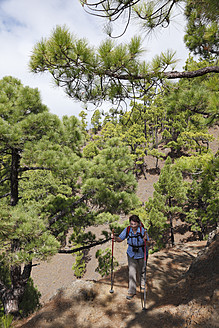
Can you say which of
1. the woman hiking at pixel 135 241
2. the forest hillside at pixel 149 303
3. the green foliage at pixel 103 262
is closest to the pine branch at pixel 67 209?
the forest hillside at pixel 149 303

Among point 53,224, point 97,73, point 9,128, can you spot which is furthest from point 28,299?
point 97,73

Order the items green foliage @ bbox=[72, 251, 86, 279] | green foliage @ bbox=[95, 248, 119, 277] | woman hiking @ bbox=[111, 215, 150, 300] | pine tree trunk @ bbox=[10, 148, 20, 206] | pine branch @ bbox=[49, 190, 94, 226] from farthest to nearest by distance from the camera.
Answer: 1. green foliage @ bbox=[72, 251, 86, 279]
2. green foliage @ bbox=[95, 248, 119, 277]
3. pine branch @ bbox=[49, 190, 94, 226]
4. pine tree trunk @ bbox=[10, 148, 20, 206]
5. woman hiking @ bbox=[111, 215, 150, 300]

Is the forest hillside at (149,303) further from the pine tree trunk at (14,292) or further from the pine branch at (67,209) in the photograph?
the pine branch at (67,209)

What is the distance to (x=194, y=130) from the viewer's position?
→ 22.0 meters

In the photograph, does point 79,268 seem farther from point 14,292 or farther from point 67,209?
point 67,209

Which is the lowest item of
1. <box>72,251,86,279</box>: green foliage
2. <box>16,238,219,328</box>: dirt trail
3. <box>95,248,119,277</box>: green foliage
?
<box>72,251,86,279</box>: green foliage

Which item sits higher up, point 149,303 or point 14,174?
point 14,174

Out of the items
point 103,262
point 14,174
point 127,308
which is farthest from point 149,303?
point 14,174

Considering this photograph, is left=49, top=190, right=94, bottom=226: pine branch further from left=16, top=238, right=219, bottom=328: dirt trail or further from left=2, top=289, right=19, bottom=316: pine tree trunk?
left=2, top=289, right=19, bottom=316: pine tree trunk

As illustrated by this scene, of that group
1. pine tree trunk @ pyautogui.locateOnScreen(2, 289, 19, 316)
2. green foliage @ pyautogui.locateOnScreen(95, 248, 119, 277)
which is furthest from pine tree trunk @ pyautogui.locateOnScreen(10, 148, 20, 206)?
green foliage @ pyautogui.locateOnScreen(95, 248, 119, 277)

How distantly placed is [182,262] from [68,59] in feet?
22.9

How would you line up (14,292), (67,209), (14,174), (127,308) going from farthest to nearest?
(67,209), (14,174), (14,292), (127,308)

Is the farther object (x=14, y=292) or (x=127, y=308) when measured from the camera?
(x=14, y=292)

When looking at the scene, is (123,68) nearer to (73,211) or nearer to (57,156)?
(57,156)
